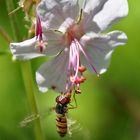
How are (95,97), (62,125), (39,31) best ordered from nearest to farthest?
(39,31) → (62,125) → (95,97)

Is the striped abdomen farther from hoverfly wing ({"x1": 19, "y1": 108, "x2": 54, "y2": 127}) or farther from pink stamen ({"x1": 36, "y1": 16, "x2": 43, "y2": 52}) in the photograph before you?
pink stamen ({"x1": 36, "y1": 16, "x2": 43, "y2": 52})

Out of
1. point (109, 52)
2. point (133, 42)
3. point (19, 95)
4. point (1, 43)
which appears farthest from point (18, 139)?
point (109, 52)

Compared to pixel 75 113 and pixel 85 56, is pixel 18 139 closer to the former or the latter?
pixel 75 113

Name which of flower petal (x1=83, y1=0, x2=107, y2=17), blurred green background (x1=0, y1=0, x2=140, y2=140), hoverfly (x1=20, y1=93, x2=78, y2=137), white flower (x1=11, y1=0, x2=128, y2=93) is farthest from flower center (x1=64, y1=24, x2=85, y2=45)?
blurred green background (x1=0, y1=0, x2=140, y2=140)

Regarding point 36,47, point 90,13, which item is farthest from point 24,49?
point 90,13

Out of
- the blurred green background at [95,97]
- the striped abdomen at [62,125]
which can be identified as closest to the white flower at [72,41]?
the striped abdomen at [62,125]

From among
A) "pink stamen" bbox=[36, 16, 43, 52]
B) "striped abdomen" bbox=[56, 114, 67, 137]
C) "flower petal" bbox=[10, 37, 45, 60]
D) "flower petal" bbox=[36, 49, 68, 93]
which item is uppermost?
"pink stamen" bbox=[36, 16, 43, 52]

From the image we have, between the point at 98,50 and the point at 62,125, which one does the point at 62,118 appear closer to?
the point at 62,125
